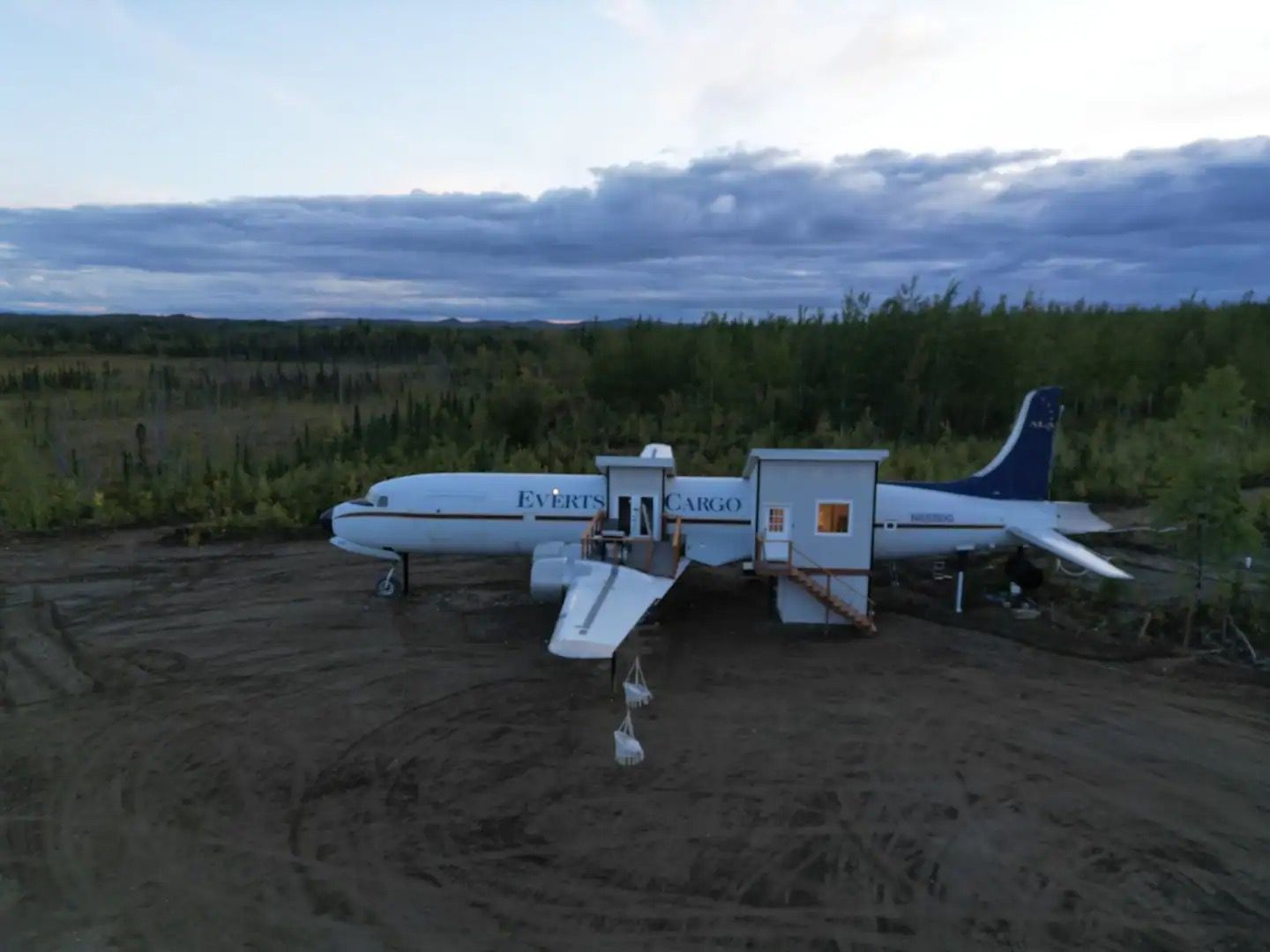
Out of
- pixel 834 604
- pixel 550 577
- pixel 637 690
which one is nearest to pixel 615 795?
pixel 637 690

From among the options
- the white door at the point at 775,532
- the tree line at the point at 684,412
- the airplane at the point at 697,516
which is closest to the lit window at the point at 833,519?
the white door at the point at 775,532

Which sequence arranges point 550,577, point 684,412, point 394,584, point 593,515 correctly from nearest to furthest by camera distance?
1. point 550,577
2. point 593,515
3. point 394,584
4. point 684,412

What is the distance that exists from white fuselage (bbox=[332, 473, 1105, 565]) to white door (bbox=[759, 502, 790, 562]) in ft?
3.97

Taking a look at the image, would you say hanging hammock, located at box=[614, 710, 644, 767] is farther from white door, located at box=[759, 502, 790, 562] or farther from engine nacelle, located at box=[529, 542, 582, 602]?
white door, located at box=[759, 502, 790, 562]

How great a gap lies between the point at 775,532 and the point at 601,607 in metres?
7.16

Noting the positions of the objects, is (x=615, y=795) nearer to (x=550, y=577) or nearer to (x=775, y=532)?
(x=550, y=577)

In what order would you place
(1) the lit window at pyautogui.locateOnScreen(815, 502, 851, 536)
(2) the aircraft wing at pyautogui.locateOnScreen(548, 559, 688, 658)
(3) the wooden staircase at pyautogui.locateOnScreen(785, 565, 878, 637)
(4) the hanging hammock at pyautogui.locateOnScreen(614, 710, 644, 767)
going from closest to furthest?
(4) the hanging hammock at pyautogui.locateOnScreen(614, 710, 644, 767), (2) the aircraft wing at pyautogui.locateOnScreen(548, 559, 688, 658), (3) the wooden staircase at pyautogui.locateOnScreen(785, 565, 878, 637), (1) the lit window at pyautogui.locateOnScreen(815, 502, 851, 536)

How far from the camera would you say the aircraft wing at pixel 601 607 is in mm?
18125

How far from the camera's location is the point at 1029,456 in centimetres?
2741

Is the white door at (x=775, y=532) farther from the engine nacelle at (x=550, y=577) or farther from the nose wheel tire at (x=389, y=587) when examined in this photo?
the nose wheel tire at (x=389, y=587)

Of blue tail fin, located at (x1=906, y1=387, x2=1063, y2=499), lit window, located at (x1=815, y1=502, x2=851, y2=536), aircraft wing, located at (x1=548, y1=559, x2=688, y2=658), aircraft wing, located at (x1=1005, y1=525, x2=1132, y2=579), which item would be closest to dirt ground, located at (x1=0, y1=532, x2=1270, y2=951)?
aircraft wing, located at (x1=548, y1=559, x2=688, y2=658)

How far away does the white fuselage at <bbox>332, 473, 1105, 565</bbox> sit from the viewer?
26766 millimetres

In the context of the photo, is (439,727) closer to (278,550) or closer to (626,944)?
(626,944)

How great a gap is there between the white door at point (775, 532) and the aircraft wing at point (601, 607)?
266cm
